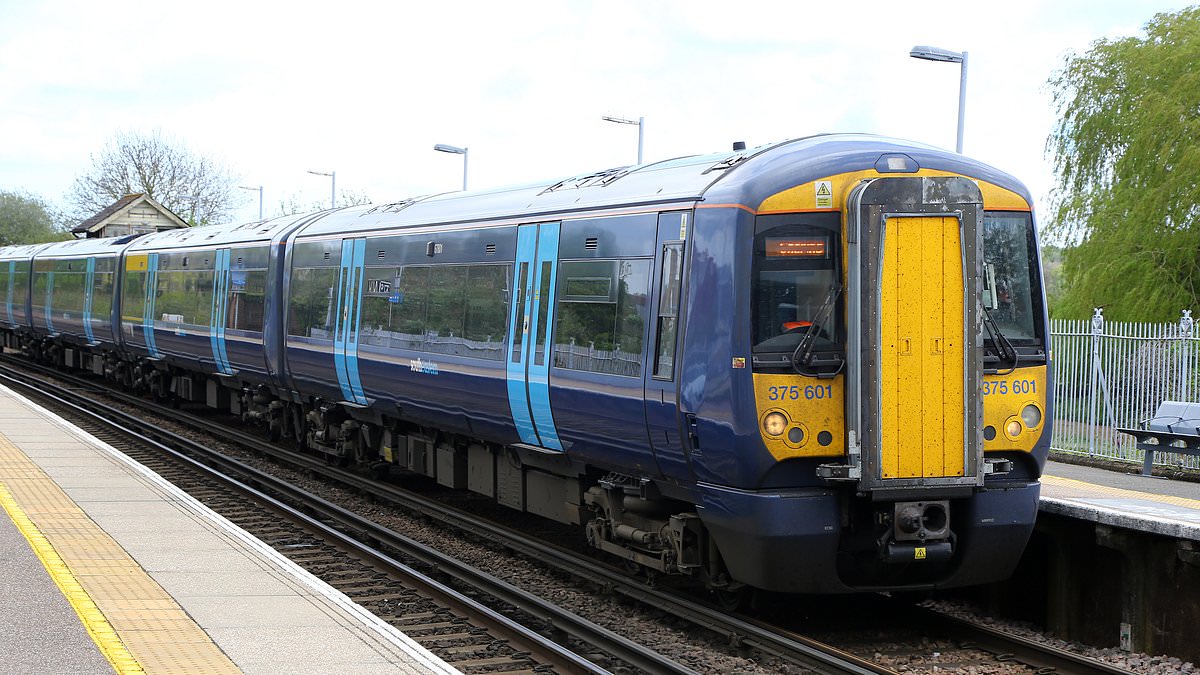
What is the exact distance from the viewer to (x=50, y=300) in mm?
32844

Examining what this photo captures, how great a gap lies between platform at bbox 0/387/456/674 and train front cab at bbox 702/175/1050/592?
2.36 metres

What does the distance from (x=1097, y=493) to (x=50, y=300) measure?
28.0m

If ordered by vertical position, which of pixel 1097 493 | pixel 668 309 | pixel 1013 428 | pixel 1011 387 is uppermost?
pixel 668 309

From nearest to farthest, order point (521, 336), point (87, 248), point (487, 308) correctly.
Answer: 1. point (521, 336)
2. point (487, 308)
3. point (87, 248)

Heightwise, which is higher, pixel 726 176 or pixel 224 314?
pixel 726 176

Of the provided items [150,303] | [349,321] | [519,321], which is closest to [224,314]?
[150,303]

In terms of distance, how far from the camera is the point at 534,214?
34.6 ft

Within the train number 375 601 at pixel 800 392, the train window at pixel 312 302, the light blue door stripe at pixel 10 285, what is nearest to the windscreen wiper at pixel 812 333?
the train number 375 601 at pixel 800 392

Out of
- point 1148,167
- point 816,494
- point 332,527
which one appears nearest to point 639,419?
point 816,494

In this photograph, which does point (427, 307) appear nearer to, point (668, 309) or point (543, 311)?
point (543, 311)

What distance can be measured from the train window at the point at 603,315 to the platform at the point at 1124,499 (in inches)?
125

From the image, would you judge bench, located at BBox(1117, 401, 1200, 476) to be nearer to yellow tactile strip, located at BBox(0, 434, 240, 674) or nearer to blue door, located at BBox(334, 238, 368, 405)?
blue door, located at BBox(334, 238, 368, 405)

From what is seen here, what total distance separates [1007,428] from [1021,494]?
1.46ft

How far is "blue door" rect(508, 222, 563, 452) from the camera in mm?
10078
